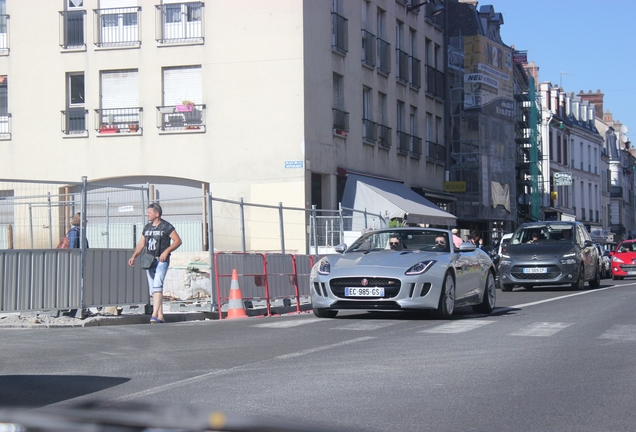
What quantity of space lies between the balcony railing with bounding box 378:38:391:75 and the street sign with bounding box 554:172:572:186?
3458cm

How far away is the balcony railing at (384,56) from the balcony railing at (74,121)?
11687 mm

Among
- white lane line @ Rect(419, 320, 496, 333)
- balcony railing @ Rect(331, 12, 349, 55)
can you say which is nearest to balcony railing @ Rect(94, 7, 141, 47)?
balcony railing @ Rect(331, 12, 349, 55)

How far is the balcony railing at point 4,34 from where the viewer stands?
3184cm

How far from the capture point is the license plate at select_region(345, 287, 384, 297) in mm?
12805

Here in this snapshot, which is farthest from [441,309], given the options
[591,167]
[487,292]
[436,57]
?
[591,167]

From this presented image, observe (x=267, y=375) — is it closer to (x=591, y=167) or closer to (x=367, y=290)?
(x=367, y=290)

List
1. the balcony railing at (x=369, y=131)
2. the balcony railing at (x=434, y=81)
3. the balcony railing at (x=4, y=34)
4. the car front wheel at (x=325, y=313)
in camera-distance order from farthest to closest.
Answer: the balcony railing at (x=434, y=81), the balcony railing at (x=369, y=131), the balcony railing at (x=4, y=34), the car front wheel at (x=325, y=313)

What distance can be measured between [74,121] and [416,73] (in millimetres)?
15990

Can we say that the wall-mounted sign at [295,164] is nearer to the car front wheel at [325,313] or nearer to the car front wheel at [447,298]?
the car front wheel at [325,313]

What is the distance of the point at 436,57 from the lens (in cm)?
4462

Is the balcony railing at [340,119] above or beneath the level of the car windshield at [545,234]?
above

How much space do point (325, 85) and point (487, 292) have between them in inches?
697

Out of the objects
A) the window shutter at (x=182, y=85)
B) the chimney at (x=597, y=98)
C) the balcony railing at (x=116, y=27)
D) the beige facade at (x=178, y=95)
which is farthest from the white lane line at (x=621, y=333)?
the chimney at (x=597, y=98)

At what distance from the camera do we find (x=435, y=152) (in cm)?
4412
